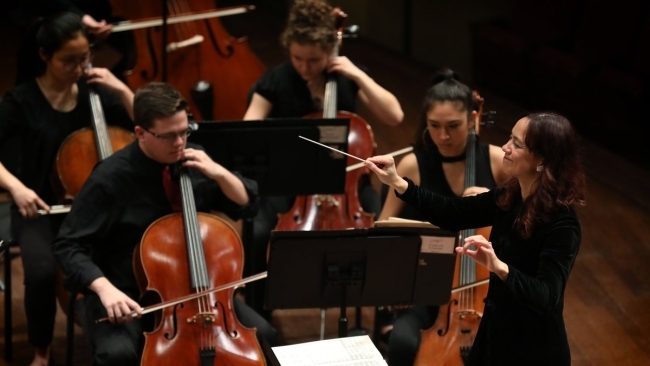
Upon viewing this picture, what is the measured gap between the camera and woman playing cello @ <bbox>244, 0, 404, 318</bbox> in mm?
3471

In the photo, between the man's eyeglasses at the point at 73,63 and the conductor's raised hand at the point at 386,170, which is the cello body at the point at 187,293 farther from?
the man's eyeglasses at the point at 73,63

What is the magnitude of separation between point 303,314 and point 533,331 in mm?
1650

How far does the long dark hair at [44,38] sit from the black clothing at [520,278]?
158 centimetres

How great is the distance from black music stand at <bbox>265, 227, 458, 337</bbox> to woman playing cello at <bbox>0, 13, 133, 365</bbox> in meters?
1.06

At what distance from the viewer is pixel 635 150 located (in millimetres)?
5031

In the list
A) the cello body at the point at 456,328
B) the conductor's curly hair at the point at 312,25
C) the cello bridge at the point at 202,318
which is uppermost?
the conductor's curly hair at the point at 312,25

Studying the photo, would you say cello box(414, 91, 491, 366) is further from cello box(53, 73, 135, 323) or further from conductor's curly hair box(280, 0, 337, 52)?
cello box(53, 73, 135, 323)

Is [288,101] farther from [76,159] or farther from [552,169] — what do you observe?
[552,169]

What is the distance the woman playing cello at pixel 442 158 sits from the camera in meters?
2.96

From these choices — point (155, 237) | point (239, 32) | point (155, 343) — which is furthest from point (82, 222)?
point (239, 32)

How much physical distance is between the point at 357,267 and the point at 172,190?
0.73 m

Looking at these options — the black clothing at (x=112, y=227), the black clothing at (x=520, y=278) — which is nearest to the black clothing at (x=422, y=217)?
the black clothing at (x=112, y=227)

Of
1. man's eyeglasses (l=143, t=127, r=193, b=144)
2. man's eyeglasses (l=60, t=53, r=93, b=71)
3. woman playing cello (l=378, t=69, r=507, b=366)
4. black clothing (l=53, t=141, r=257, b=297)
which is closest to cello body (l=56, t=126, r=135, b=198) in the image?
man's eyeglasses (l=60, t=53, r=93, b=71)

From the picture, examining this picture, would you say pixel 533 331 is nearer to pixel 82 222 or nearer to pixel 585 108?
pixel 82 222
